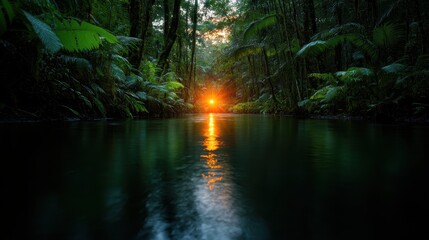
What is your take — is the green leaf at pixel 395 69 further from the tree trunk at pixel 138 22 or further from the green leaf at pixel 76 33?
the tree trunk at pixel 138 22

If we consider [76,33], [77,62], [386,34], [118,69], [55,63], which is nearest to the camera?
[76,33]

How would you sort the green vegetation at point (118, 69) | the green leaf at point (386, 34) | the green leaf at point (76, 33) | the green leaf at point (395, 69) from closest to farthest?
the green vegetation at point (118, 69) < the green leaf at point (76, 33) < the green leaf at point (395, 69) < the green leaf at point (386, 34)

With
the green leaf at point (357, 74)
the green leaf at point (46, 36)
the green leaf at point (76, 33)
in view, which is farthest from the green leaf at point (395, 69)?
the green leaf at point (46, 36)

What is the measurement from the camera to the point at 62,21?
3.57 metres

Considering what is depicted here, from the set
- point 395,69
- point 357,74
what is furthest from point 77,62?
point 395,69

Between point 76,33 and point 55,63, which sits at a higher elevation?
point 76,33

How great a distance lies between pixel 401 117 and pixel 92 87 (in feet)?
19.1

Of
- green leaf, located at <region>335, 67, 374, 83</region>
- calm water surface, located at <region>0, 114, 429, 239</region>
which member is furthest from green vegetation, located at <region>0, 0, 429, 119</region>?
calm water surface, located at <region>0, 114, 429, 239</region>

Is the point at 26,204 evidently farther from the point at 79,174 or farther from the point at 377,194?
the point at 377,194

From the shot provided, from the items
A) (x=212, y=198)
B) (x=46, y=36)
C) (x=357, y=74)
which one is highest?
(x=357, y=74)

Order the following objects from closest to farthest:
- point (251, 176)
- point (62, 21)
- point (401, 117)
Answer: point (251, 176) → point (62, 21) → point (401, 117)

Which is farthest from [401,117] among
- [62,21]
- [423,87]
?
[62,21]

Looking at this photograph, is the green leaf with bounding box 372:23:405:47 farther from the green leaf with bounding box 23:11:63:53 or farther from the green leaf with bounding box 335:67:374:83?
the green leaf with bounding box 23:11:63:53

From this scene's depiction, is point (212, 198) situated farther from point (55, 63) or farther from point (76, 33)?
point (55, 63)
